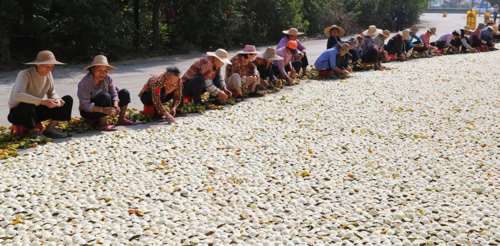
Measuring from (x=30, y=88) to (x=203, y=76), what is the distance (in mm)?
2811

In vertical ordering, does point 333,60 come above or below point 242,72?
below

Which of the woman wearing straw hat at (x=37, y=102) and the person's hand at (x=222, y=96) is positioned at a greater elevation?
the woman wearing straw hat at (x=37, y=102)

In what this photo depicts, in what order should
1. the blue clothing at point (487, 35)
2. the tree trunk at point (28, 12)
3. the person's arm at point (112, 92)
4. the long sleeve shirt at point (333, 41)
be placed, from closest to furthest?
the person's arm at point (112, 92)
the long sleeve shirt at point (333, 41)
the tree trunk at point (28, 12)
the blue clothing at point (487, 35)

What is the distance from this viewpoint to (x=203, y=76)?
8.98 metres

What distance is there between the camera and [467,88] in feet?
39.8

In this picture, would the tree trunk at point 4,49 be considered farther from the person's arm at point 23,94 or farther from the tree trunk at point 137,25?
the person's arm at point 23,94

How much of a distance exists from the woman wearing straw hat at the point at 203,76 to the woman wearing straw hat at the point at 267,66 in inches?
68.0

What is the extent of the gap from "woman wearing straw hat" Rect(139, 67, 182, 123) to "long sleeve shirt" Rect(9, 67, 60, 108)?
56.9 inches

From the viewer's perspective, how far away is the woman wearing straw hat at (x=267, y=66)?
34.9ft

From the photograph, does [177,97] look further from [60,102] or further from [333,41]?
[333,41]

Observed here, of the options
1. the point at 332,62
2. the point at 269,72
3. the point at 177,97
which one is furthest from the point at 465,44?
the point at 177,97

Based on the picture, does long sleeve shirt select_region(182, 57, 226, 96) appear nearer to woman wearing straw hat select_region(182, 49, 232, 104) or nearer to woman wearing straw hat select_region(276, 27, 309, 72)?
woman wearing straw hat select_region(182, 49, 232, 104)

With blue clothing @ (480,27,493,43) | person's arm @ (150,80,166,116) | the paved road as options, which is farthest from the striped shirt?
blue clothing @ (480,27,493,43)

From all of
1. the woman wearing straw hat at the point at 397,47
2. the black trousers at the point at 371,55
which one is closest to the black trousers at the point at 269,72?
the black trousers at the point at 371,55
